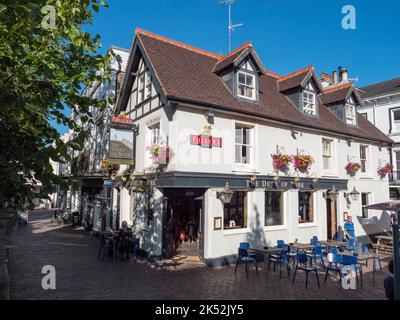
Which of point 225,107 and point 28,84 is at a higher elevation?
point 225,107

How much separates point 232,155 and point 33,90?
27.2 ft

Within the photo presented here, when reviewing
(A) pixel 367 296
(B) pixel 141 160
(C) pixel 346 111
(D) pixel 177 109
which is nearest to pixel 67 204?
(B) pixel 141 160

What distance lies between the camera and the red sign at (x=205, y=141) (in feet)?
37.4

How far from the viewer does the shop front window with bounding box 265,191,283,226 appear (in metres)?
13.4

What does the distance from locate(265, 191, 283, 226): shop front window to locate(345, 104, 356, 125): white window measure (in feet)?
26.2

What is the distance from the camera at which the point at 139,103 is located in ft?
47.6

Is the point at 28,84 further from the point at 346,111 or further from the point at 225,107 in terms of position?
the point at 346,111

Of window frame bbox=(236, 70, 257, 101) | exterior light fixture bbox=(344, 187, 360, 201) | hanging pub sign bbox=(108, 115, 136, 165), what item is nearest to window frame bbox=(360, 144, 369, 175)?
exterior light fixture bbox=(344, 187, 360, 201)

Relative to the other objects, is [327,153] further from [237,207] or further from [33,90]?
[33,90]

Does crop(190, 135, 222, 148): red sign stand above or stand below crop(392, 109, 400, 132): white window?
below

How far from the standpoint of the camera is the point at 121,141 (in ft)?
45.0

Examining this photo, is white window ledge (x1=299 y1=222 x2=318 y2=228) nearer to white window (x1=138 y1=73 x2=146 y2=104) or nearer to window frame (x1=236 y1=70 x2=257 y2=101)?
window frame (x1=236 y1=70 x2=257 y2=101)

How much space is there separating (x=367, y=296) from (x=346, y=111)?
12.7m

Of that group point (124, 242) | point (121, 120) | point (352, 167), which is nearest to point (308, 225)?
point (352, 167)
